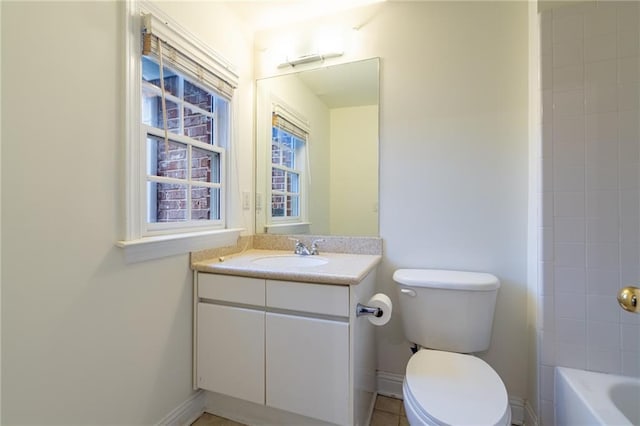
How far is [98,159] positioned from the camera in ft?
3.48

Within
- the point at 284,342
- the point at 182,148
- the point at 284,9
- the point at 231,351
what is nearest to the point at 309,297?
the point at 284,342

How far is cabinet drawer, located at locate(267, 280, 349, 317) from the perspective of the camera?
120 centimetres

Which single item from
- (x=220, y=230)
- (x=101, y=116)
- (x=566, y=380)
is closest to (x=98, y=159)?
(x=101, y=116)

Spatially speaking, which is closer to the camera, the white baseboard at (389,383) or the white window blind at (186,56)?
the white window blind at (186,56)

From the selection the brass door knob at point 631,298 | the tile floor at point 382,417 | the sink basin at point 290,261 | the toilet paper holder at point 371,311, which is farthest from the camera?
the sink basin at point 290,261

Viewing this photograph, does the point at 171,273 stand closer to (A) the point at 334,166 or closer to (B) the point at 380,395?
(A) the point at 334,166

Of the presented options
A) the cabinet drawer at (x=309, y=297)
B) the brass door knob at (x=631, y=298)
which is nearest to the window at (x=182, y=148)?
the cabinet drawer at (x=309, y=297)

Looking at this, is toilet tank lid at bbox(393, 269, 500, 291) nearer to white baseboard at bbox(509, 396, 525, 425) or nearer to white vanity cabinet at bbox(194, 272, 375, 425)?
white vanity cabinet at bbox(194, 272, 375, 425)

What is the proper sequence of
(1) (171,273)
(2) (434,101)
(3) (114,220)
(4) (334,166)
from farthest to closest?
(4) (334,166), (2) (434,101), (1) (171,273), (3) (114,220)

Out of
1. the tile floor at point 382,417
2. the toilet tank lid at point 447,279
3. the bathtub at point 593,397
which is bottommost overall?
the tile floor at point 382,417

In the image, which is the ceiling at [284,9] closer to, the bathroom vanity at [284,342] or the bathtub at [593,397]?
the bathroom vanity at [284,342]

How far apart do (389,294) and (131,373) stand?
4.32ft

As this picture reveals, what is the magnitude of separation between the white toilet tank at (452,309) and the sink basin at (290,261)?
19.3 inches

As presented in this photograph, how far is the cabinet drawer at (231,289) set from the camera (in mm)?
1347
